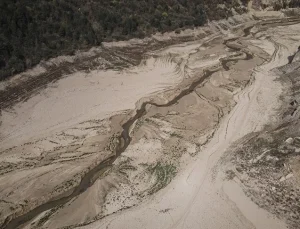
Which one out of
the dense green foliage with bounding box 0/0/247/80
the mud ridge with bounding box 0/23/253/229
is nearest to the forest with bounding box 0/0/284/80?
the dense green foliage with bounding box 0/0/247/80

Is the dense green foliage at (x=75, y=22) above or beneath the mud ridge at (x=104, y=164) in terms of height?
above

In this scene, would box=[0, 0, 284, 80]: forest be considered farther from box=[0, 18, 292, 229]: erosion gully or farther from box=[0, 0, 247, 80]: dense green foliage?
box=[0, 18, 292, 229]: erosion gully

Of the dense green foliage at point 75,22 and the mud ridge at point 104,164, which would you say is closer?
the mud ridge at point 104,164

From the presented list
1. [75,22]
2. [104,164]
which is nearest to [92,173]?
[104,164]

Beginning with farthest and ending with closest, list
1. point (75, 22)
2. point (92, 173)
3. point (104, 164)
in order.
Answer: point (75, 22) < point (104, 164) < point (92, 173)

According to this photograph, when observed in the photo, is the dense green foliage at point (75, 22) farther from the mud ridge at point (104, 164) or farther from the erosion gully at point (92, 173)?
the erosion gully at point (92, 173)

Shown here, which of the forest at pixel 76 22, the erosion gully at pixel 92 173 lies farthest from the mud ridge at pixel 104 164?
the forest at pixel 76 22

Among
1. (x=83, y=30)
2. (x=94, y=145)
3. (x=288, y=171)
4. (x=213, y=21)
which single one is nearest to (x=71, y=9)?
(x=83, y=30)

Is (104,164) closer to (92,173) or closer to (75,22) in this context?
(92,173)
